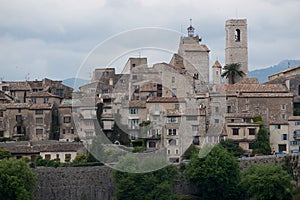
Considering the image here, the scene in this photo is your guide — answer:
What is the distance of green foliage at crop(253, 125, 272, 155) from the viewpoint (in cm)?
5628

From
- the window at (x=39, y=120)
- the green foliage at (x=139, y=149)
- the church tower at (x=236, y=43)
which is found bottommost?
the green foliage at (x=139, y=149)

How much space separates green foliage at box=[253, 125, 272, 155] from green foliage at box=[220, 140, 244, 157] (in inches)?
41.3

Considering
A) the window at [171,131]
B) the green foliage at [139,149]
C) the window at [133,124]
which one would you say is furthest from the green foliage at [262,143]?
the window at [133,124]

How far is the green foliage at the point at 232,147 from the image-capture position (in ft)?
182

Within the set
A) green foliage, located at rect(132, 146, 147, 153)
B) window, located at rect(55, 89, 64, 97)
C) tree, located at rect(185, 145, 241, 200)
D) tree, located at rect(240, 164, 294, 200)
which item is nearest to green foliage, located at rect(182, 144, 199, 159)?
green foliage, located at rect(132, 146, 147, 153)

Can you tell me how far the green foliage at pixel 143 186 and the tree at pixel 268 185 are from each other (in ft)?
14.9

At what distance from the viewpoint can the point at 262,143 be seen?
56406 mm

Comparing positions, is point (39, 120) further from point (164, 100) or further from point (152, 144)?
point (152, 144)

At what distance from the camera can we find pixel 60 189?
48.6 metres

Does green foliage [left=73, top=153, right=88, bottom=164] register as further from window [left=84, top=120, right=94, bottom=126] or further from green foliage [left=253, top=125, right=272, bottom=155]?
green foliage [left=253, top=125, right=272, bottom=155]

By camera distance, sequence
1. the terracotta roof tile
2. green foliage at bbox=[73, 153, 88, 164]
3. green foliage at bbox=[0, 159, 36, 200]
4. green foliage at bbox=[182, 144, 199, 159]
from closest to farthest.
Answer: green foliage at bbox=[0, 159, 36, 200] < green foliage at bbox=[73, 153, 88, 164] < green foliage at bbox=[182, 144, 199, 159] < the terracotta roof tile

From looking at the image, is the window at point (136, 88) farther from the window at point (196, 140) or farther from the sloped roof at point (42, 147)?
the sloped roof at point (42, 147)

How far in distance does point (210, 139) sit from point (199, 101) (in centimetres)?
332

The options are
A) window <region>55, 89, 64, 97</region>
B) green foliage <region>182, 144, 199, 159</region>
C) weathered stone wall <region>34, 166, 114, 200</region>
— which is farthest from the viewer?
window <region>55, 89, 64, 97</region>
